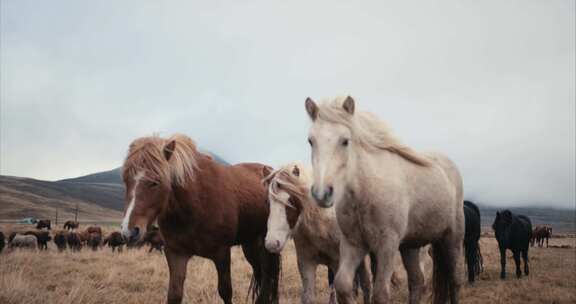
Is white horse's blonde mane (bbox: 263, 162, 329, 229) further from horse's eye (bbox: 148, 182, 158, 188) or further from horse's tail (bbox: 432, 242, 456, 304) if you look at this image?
horse's tail (bbox: 432, 242, 456, 304)

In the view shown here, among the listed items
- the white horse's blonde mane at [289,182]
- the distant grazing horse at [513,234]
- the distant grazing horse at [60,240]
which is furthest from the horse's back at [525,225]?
the distant grazing horse at [60,240]

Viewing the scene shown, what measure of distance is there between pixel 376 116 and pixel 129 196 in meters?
2.58

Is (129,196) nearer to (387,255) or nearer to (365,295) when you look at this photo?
(387,255)

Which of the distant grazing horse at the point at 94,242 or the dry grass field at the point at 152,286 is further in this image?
the distant grazing horse at the point at 94,242

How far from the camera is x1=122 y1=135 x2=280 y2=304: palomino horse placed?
392 centimetres

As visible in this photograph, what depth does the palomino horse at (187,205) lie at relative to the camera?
392cm

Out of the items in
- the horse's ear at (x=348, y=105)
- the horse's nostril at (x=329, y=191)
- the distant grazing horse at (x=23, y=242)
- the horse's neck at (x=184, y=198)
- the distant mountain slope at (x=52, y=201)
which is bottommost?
the distant mountain slope at (x=52, y=201)

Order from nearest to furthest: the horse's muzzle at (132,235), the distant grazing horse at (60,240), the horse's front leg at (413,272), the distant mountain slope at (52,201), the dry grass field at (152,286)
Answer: the horse's muzzle at (132,235), the horse's front leg at (413,272), the dry grass field at (152,286), the distant grazing horse at (60,240), the distant mountain slope at (52,201)

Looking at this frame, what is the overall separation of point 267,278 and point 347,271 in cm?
277

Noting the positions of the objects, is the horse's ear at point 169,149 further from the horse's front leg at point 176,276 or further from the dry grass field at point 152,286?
the dry grass field at point 152,286

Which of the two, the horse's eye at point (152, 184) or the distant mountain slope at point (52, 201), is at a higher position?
the horse's eye at point (152, 184)

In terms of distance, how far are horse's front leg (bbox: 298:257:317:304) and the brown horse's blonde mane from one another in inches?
74.5

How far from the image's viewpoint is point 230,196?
5.08 metres

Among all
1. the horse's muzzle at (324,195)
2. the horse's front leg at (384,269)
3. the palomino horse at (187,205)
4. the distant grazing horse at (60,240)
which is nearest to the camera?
the horse's muzzle at (324,195)
